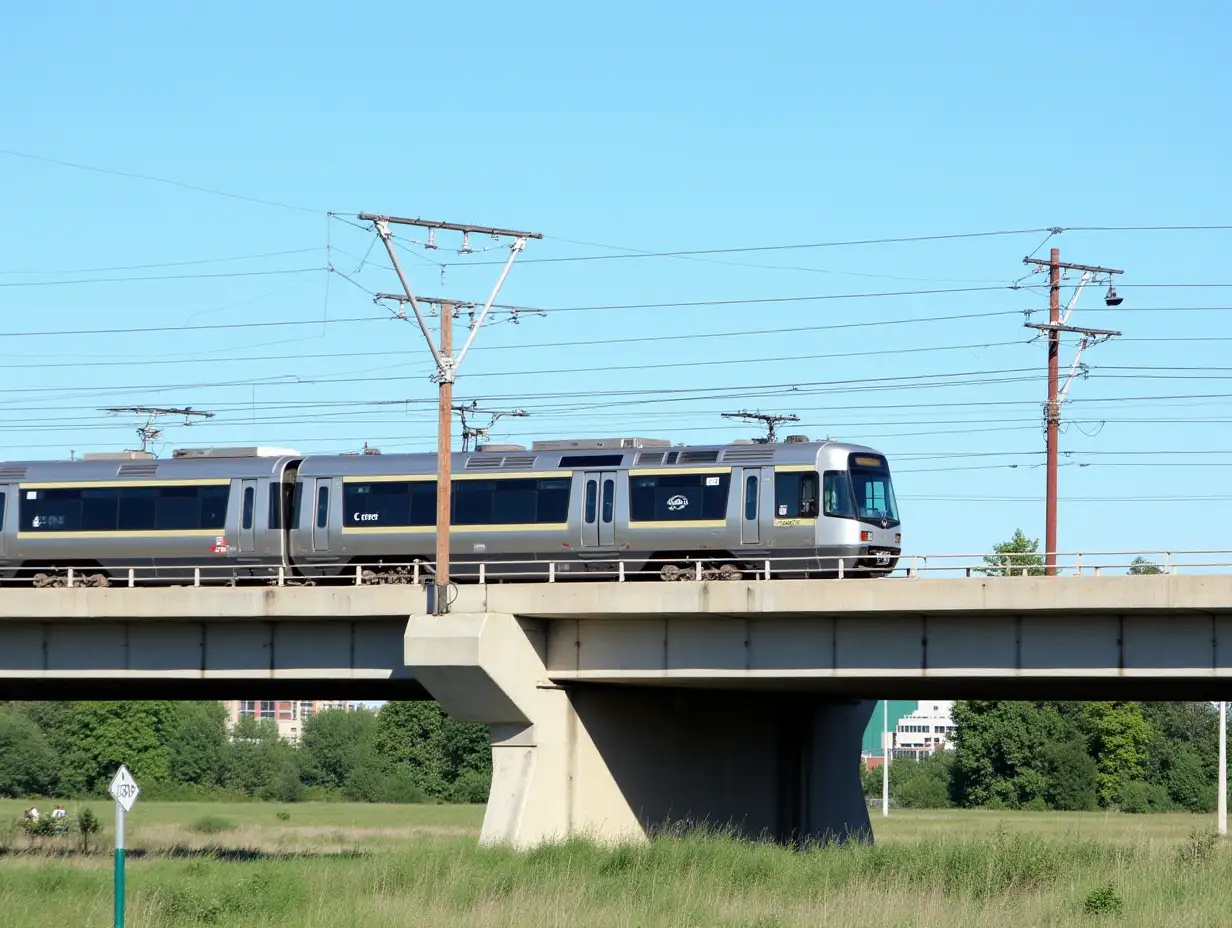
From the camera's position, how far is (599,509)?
1515 inches

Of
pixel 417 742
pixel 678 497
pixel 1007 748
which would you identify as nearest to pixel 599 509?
pixel 678 497

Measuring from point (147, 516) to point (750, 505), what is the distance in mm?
15042

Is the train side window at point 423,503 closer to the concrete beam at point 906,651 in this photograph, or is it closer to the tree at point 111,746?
the concrete beam at point 906,651

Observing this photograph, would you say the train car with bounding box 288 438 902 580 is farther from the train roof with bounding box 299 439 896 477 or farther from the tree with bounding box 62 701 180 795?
the tree with bounding box 62 701 180 795

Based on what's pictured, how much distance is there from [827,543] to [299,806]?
69547 mm

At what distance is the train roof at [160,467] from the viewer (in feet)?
137

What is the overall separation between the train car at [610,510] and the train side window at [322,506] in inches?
0.9

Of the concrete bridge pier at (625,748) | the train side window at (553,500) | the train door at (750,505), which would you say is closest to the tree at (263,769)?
the concrete bridge pier at (625,748)

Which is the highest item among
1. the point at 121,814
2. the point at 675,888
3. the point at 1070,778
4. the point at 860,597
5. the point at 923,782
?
the point at 860,597

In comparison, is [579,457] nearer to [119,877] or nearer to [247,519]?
[247,519]

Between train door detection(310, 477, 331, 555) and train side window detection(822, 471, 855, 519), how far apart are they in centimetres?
1191

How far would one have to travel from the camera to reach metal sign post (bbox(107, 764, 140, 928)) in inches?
821

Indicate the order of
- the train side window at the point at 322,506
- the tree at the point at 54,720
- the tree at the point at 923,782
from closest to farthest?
the train side window at the point at 322,506, the tree at the point at 923,782, the tree at the point at 54,720

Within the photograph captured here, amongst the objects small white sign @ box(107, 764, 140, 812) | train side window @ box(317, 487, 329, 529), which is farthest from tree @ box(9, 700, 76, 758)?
small white sign @ box(107, 764, 140, 812)
